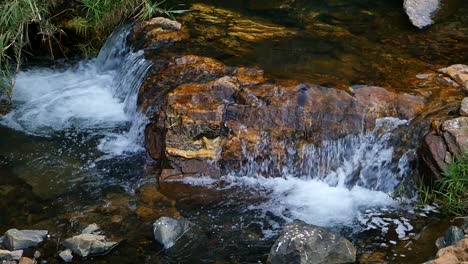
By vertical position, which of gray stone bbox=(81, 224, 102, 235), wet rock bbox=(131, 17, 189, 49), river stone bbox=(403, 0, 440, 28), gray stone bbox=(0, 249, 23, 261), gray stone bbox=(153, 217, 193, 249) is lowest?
gray stone bbox=(0, 249, 23, 261)

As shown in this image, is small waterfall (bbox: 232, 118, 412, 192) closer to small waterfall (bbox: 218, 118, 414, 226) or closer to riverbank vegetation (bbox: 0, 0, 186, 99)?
small waterfall (bbox: 218, 118, 414, 226)

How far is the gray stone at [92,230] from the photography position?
13.8 feet

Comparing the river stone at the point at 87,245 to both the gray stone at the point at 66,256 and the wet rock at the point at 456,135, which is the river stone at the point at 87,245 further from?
the wet rock at the point at 456,135

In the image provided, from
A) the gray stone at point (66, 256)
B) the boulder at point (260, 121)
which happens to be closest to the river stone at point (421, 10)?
the boulder at point (260, 121)

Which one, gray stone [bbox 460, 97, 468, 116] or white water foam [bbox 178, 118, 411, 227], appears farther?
white water foam [bbox 178, 118, 411, 227]

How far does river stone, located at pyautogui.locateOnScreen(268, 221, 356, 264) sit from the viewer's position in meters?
3.74

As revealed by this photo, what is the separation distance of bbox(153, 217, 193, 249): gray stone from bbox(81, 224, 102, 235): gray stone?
410 mm

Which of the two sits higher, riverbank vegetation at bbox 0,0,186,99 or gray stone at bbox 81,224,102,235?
riverbank vegetation at bbox 0,0,186,99

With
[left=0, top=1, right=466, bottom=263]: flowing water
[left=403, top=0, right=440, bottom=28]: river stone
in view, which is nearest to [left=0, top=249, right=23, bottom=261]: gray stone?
[left=0, top=1, right=466, bottom=263]: flowing water

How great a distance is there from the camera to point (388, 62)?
5.71 metres

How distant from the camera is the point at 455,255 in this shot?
3.23m

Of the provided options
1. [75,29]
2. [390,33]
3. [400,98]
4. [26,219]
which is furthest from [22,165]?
[390,33]

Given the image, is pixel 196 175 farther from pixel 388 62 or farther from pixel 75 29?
pixel 75 29

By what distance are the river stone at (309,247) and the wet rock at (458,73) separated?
211 centimetres
